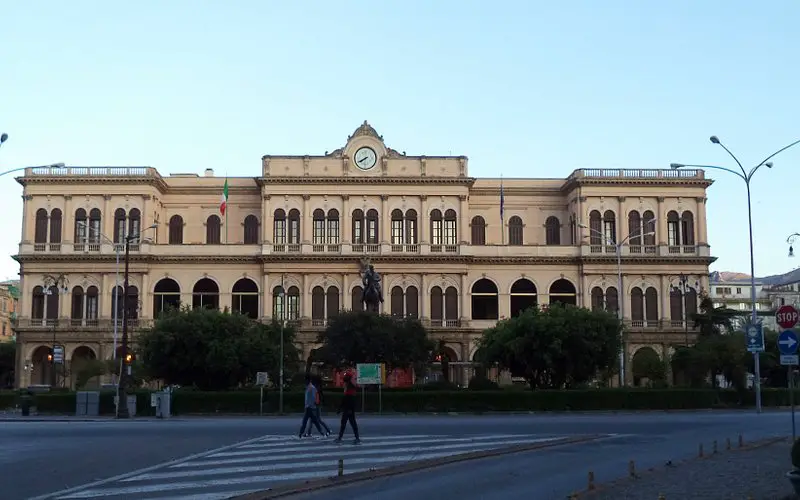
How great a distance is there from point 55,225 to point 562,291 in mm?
41074

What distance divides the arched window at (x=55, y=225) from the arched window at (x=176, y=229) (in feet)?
29.8

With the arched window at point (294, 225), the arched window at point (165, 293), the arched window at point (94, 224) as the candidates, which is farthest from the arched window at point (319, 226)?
the arched window at point (94, 224)

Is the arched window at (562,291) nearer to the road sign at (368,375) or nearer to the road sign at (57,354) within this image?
the road sign at (368,375)

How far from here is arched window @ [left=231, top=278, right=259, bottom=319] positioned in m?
78.2

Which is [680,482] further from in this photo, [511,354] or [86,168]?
[86,168]

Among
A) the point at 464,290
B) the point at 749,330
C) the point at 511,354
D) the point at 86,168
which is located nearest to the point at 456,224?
the point at 464,290

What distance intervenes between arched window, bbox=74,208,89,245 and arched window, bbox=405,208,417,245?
25.6 metres

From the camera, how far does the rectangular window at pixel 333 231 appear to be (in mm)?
79062

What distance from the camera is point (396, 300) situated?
7781cm

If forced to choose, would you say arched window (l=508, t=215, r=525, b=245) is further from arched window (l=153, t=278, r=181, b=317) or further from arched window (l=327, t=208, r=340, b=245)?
arched window (l=153, t=278, r=181, b=317)

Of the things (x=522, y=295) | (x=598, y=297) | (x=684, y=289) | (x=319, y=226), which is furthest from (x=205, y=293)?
(x=684, y=289)

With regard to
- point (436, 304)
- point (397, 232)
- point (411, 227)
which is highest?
point (411, 227)

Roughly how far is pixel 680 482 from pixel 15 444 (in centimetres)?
1659

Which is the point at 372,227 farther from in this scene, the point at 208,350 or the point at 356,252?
the point at 208,350
